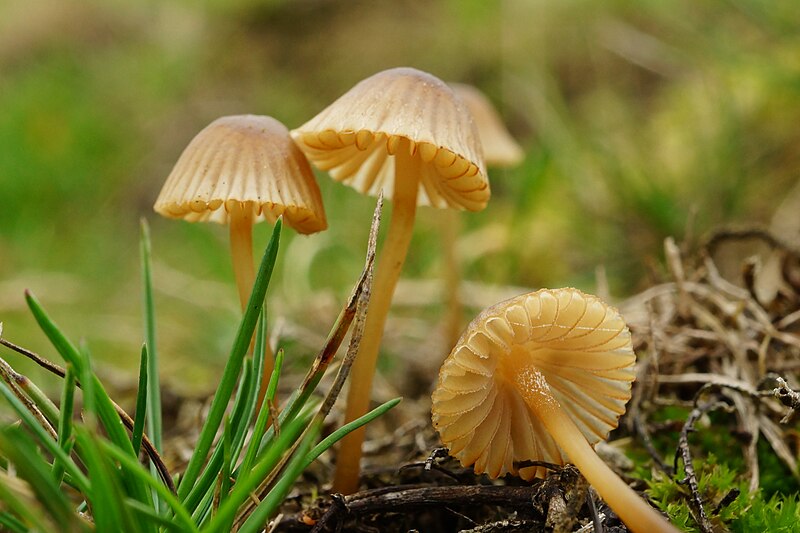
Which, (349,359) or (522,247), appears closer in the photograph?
(349,359)

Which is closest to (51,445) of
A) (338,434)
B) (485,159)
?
(338,434)

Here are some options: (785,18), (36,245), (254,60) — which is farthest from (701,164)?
(254,60)

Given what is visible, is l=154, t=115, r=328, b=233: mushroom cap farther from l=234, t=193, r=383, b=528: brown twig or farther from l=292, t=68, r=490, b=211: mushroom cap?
l=234, t=193, r=383, b=528: brown twig

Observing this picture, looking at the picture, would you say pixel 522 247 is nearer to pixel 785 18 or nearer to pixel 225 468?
pixel 785 18

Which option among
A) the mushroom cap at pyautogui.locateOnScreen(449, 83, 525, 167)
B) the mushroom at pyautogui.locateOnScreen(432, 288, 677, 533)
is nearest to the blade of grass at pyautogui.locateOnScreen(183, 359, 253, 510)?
the mushroom at pyautogui.locateOnScreen(432, 288, 677, 533)

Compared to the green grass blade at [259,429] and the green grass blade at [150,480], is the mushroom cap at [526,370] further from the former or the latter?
the green grass blade at [150,480]

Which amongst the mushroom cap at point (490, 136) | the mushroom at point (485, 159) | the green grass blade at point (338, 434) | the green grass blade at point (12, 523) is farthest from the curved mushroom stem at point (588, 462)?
the mushroom cap at point (490, 136)

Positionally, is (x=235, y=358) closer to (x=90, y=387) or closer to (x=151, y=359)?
(x=90, y=387)
